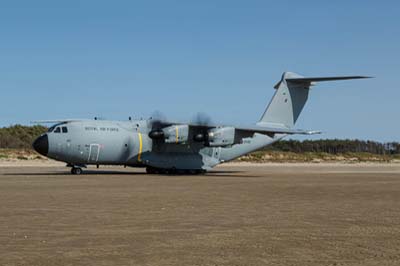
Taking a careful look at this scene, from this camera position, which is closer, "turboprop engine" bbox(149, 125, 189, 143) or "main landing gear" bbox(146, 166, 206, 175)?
"turboprop engine" bbox(149, 125, 189, 143)

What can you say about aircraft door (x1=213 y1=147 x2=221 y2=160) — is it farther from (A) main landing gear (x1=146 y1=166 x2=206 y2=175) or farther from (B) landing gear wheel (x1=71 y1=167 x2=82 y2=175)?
(B) landing gear wheel (x1=71 y1=167 x2=82 y2=175)

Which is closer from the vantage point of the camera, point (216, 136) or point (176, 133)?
point (176, 133)

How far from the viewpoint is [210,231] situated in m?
11.7

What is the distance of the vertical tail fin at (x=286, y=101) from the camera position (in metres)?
43.7

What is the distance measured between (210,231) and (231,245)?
1732mm

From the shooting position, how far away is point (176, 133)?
38.7m

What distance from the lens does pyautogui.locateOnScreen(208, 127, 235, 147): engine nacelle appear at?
129 feet

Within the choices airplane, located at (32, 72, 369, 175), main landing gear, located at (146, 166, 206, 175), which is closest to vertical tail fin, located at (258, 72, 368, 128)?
airplane, located at (32, 72, 369, 175)

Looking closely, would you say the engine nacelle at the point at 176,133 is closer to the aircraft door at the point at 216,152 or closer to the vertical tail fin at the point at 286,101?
the aircraft door at the point at 216,152

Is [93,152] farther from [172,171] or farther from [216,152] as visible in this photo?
[216,152]

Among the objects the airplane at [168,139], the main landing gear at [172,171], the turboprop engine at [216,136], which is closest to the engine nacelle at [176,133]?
the airplane at [168,139]

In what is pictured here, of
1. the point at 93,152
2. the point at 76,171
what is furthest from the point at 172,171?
the point at 76,171

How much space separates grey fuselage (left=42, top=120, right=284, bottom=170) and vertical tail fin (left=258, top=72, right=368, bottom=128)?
420 centimetres

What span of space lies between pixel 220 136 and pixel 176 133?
9.67ft
